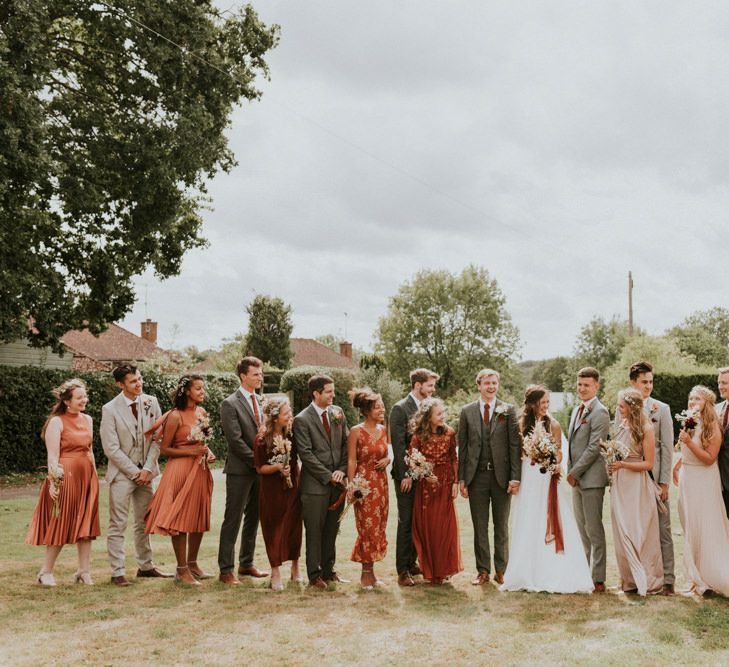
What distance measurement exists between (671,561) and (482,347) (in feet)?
168

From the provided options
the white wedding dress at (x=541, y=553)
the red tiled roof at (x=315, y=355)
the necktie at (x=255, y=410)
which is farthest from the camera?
the red tiled roof at (x=315, y=355)

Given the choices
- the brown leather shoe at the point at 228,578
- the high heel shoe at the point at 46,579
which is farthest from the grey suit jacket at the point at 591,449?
the high heel shoe at the point at 46,579

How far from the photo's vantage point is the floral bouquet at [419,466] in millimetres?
7910

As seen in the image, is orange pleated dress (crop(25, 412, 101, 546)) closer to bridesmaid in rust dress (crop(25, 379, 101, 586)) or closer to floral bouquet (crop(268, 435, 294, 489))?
bridesmaid in rust dress (crop(25, 379, 101, 586))

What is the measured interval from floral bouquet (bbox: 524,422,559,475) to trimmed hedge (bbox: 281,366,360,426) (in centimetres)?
2340

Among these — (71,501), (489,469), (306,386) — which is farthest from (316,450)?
(306,386)

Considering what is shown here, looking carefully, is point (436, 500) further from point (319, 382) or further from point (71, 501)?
point (71, 501)

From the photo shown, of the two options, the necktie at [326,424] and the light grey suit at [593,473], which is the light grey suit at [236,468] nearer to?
the necktie at [326,424]

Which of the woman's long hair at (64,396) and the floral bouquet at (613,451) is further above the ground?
the woman's long hair at (64,396)

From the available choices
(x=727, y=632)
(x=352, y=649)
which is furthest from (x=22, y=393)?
(x=727, y=632)

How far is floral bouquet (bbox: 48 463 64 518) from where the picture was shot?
7.68 m

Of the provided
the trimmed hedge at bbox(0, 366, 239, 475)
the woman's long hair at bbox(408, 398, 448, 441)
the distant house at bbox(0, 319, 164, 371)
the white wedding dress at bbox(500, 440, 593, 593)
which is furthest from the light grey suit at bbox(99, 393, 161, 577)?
the distant house at bbox(0, 319, 164, 371)

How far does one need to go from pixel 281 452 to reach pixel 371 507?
1074 mm

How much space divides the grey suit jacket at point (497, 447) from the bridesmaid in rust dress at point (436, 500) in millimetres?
140
